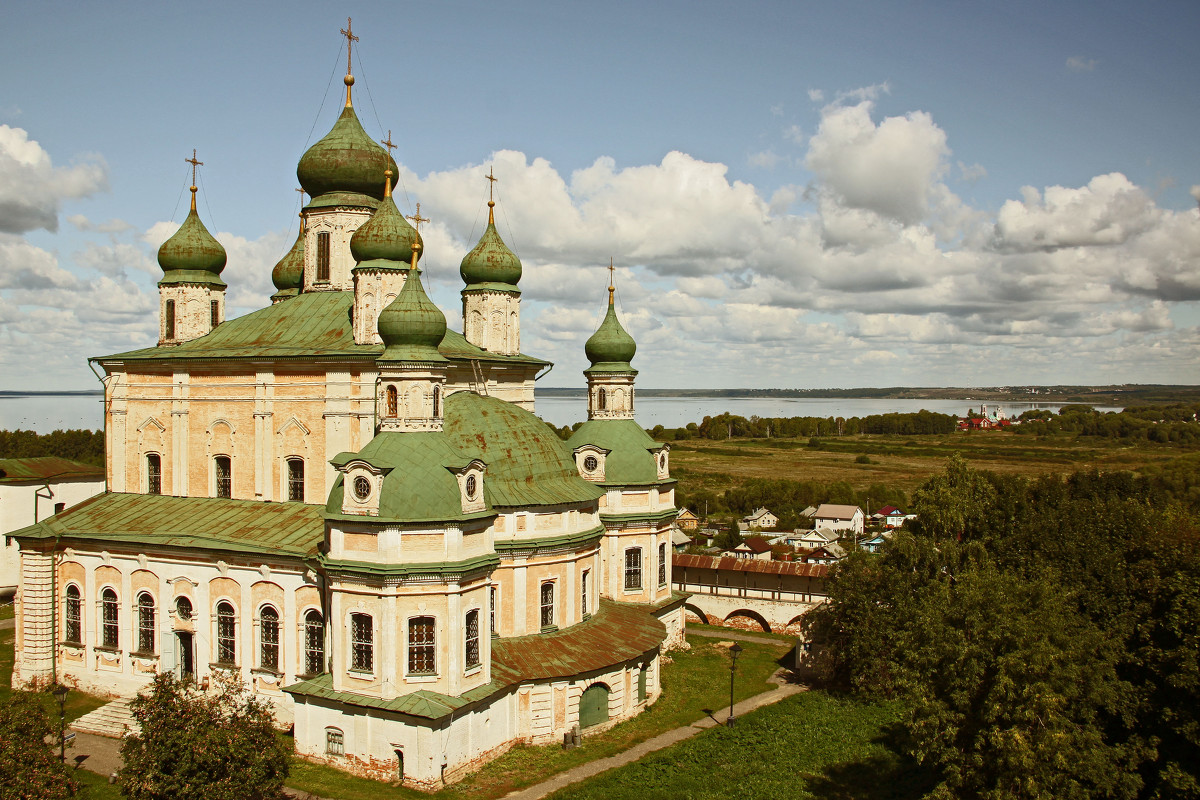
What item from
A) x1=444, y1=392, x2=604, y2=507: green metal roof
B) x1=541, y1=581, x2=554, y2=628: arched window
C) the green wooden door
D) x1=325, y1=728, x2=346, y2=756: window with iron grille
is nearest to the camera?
x1=325, y1=728, x2=346, y2=756: window with iron grille

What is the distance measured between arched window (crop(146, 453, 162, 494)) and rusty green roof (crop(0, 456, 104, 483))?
45.1ft

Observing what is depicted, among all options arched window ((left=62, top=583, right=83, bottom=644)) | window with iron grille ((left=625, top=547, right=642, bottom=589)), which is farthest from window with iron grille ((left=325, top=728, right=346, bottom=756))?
window with iron grille ((left=625, top=547, right=642, bottom=589))

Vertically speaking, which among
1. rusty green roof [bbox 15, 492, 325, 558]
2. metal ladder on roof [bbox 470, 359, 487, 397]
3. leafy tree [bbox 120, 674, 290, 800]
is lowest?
leafy tree [bbox 120, 674, 290, 800]

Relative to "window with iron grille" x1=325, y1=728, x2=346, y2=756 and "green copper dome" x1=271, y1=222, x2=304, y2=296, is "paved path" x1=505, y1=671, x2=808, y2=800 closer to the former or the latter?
"window with iron grille" x1=325, y1=728, x2=346, y2=756

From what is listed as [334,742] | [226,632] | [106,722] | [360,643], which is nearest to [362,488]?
[360,643]

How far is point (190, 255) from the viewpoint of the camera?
100ft

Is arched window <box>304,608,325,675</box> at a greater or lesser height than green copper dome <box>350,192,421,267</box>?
lesser

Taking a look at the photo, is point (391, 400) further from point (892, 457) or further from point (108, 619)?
point (892, 457)

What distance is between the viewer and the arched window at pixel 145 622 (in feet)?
82.8

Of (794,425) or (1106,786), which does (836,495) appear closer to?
(1106,786)

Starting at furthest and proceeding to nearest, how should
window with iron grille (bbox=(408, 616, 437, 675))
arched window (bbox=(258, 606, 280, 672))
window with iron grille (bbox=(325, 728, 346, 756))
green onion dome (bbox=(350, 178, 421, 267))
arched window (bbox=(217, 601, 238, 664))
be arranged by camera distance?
1. green onion dome (bbox=(350, 178, 421, 267))
2. arched window (bbox=(217, 601, 238, 664))
3. arched window (bbox=(258, 606, 280, 672))
4. window with iron grille (bbox=(325, 728, 346, 756))
5. window with iron grille (bbox=(408, 616, 437, 675))

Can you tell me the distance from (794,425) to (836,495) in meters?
84.5

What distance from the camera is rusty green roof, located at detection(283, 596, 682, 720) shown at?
768 inches

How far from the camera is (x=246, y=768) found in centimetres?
1512
